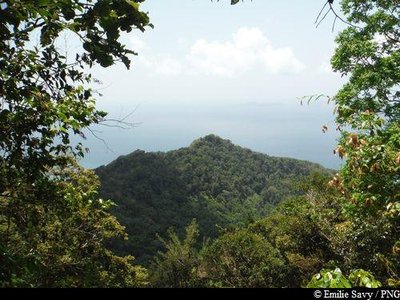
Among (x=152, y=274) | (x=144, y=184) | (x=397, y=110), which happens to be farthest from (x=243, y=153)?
(x=397, y=110)

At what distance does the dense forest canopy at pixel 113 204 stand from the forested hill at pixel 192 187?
51.0 ft

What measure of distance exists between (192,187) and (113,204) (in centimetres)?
9861

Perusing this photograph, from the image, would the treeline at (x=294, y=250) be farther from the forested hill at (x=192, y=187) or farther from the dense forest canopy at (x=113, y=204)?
the forested hill at (x=192, y=187)

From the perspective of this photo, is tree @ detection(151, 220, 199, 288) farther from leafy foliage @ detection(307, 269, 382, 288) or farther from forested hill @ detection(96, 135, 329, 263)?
leafy foliage @ detection(307, 269, 382, 288)

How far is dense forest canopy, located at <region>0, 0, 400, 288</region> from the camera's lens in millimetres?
4457

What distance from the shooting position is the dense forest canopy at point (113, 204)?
4457 millimetres

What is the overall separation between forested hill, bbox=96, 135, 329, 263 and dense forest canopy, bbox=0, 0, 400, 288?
15.5 metres

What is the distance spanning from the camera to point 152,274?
1601 inches

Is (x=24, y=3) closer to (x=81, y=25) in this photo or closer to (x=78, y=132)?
(x=81, y=25)

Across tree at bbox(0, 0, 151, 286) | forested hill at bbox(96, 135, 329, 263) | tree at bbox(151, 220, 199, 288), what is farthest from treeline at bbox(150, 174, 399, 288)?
tree at bbox(0, 0, 151, 286)

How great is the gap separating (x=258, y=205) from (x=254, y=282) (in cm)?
8549

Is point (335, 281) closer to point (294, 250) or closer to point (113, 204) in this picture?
point (113, 204)

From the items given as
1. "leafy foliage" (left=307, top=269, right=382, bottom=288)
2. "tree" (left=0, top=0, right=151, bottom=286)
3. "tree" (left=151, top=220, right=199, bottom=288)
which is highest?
"tree" (left=0, top=0, right=151, bottom=286)

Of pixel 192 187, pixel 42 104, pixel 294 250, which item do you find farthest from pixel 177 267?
A: pixel 192 187
